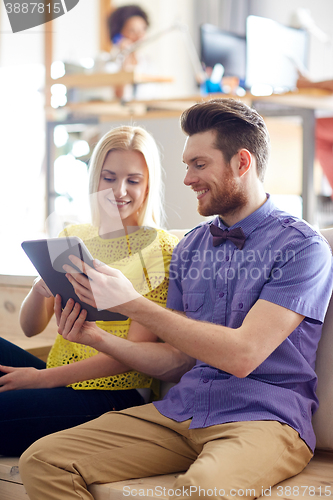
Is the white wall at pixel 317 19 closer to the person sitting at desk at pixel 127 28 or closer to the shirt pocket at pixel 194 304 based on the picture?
the person sitting at desk at pixel 127 28

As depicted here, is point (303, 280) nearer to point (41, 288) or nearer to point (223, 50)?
point (41, 288)

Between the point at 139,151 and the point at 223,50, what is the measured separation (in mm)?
2316

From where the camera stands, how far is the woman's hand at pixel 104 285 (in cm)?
90

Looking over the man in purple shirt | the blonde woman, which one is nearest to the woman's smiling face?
the blonde woman

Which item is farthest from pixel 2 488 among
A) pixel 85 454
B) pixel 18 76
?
pixel 18 76

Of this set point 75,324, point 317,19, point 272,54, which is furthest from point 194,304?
point 317,19

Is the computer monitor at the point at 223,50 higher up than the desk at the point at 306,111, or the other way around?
the computer monitor at the point at 223,50

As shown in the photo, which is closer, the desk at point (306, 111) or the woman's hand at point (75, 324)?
the woman's hand at point (75, 324)

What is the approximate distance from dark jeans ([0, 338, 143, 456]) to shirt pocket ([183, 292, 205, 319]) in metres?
0.23

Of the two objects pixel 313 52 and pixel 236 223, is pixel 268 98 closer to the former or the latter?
pixel 236 223

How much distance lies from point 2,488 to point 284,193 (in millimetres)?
2269

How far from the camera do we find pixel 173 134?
9.05 feet

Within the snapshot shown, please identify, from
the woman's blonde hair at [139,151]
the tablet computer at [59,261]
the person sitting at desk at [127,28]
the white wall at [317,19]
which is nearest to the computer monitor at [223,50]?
the person sitting at desk at [127,28]

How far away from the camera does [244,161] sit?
1.08 m
